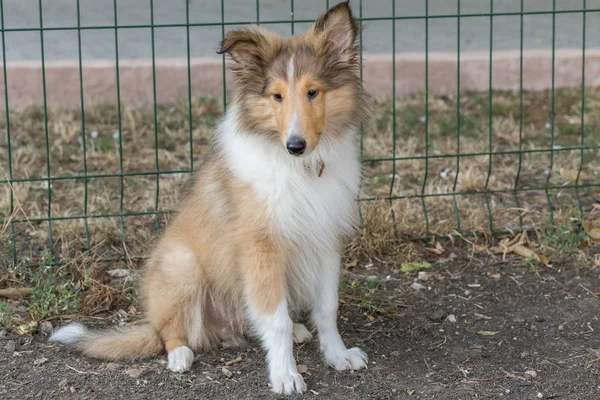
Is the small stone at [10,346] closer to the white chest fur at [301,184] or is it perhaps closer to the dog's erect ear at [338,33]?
the white chest fur at [301,184]

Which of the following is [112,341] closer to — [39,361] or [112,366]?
[112,366]

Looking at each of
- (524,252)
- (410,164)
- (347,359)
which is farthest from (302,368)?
(410,164)

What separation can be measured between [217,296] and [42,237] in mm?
1866

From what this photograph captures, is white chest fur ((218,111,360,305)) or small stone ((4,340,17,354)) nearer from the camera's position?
white chest fur ((218,111,360,305))

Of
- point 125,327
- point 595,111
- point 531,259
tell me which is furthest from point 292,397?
point 595,111

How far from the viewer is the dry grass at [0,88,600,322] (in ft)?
19.1

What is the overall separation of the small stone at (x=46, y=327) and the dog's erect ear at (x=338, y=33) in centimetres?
210

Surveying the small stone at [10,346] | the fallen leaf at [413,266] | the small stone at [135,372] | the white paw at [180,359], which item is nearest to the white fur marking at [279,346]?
the white paw at [180,359]

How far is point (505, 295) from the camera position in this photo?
534 centimetres

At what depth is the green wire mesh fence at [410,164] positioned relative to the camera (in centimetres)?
575

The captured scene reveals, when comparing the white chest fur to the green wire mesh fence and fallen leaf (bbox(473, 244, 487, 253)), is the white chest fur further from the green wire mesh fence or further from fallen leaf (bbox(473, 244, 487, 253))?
fallen leaf (bbox(473, 244, 487, 253))

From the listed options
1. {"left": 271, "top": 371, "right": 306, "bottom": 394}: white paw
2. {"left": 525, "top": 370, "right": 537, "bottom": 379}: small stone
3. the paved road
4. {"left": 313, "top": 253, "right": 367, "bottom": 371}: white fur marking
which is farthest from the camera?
the paved road

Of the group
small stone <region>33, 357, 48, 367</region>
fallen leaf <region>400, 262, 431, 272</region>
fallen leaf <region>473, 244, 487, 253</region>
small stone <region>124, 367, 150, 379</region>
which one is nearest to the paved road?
fallen leaf <region>473, 244, 487, 253</region>

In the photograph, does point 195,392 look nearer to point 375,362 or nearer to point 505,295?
point 375,362
